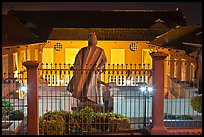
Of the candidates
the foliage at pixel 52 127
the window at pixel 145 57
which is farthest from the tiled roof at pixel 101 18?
the foliage at pixel 52 127

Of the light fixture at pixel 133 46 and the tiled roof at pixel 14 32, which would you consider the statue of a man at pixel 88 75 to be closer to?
the tiled roof at pixel 14 32

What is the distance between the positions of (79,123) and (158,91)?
6.93ft

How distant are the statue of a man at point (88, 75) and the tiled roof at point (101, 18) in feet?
61.6

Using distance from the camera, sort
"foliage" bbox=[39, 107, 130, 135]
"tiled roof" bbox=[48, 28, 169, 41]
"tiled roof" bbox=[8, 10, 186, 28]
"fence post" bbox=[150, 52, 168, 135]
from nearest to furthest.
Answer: "fence post" bbox=[150, 52, 168, 135]
"foliage" bbox=[39, 107, 130, 135]
"tiled roof" bbox=[48, 28, 169, 41]
"tiled roof" bbox=[8, 10, 186, 28]

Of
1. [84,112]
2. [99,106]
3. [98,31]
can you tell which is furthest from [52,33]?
[84,112]

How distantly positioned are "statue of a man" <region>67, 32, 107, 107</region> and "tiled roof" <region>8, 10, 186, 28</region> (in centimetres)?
1877

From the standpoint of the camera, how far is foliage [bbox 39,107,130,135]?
10.1 meters

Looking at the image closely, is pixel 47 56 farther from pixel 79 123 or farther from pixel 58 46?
Result: pixel 79 123

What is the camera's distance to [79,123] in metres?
10.3

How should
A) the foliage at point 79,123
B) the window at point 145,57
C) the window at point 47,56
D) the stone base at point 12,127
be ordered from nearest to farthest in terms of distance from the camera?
the stone base at point 12,127 → the foliage at point 79,123 → the window at point 145,57 → the window at point 47,56

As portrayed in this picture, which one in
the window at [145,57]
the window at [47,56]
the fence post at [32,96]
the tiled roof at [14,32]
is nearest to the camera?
the fence post at [32,96]

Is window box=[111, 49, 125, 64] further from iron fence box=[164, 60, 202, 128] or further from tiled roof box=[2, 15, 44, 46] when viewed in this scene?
iron fence box=[164, 60, 202, 128]

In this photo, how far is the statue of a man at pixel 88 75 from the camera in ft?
41.9

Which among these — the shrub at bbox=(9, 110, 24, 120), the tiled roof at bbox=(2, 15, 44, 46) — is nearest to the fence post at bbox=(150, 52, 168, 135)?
the shrub at bbox=(9, 110, 24, 120)
